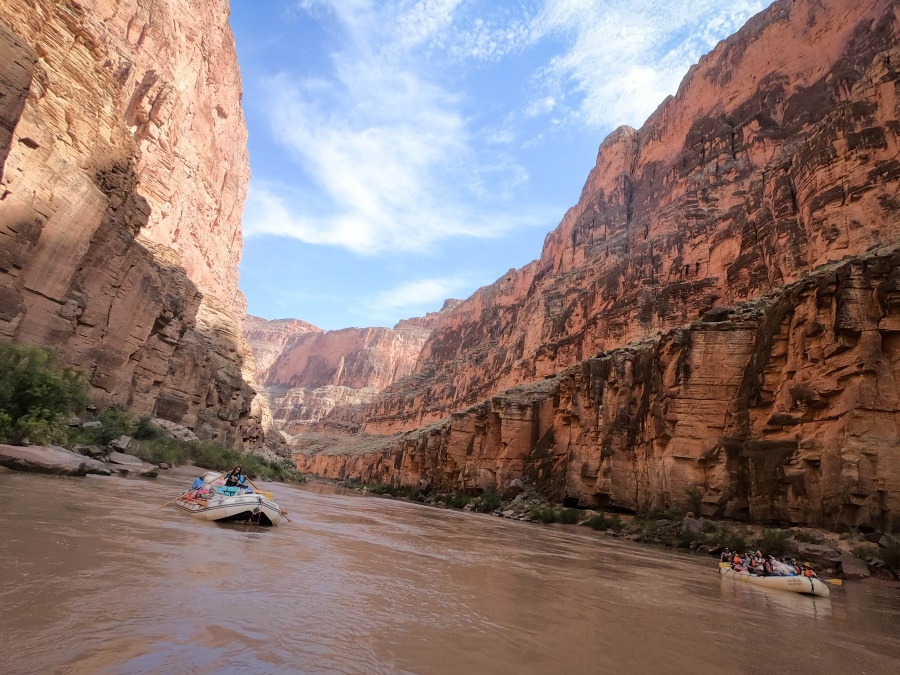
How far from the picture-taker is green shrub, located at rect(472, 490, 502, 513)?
30.8 meters

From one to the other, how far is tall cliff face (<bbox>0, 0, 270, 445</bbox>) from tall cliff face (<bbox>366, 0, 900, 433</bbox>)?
107 feet

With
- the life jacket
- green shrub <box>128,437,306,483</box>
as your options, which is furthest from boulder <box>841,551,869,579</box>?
green shrub <box>128,437,306,483</box>

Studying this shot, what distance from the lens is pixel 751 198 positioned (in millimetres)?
35719

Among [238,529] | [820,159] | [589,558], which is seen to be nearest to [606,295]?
[820,159]

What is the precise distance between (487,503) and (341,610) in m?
28.2

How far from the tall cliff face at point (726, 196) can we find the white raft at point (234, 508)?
2761cm

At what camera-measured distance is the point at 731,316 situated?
20906 mm

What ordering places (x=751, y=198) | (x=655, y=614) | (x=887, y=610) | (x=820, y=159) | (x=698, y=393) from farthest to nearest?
(x=751, y=198), (x=820, y=159), (x=698, y=393), (x=887, y=610), (x=655, y=614)

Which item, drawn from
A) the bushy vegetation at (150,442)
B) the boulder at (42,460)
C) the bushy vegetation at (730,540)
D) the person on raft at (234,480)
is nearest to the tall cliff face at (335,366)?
the bushy vegetation at (150,442)

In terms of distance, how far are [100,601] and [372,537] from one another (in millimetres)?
7747

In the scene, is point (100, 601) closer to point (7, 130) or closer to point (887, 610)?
point (887, 610)

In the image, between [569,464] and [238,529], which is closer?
[238,529]

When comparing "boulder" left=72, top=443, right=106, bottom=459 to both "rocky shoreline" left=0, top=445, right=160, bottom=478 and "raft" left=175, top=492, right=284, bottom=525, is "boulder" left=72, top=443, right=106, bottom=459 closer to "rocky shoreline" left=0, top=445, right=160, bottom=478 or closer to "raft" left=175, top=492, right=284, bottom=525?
"rocky shoreline" left=0, top=445, right=160, bottom=478

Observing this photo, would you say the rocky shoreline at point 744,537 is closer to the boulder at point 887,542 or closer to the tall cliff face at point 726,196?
the boulder at point 887,542
